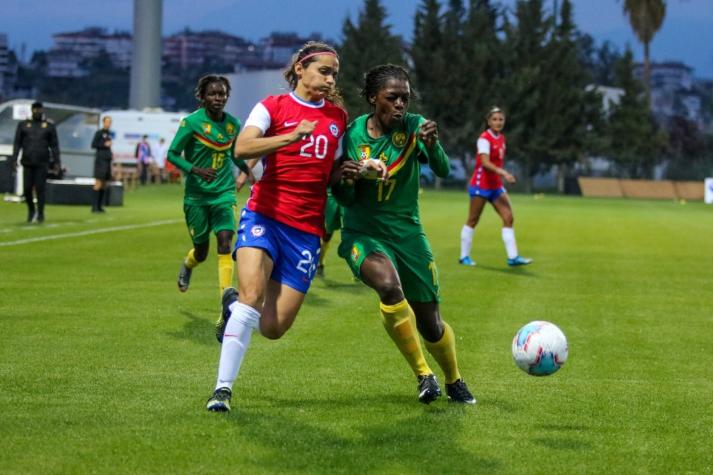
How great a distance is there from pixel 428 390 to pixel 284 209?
1.41m

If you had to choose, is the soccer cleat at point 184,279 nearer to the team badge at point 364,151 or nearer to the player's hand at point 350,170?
the team badge at point 364,151

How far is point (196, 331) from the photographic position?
11.2m

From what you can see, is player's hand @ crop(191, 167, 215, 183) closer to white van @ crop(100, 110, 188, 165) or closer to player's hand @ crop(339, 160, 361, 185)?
player's hand @ crop(339, 160, 361, 185)

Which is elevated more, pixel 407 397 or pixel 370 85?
pixel 370 85

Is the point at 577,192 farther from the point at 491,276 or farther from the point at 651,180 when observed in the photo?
the point at 491,276

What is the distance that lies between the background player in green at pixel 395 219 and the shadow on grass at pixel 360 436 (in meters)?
0.34

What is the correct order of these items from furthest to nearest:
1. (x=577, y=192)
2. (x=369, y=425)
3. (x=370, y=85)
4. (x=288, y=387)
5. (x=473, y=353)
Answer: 1. (x=577, y=192)
2. (x=473, y=353)
3. (x=288, y=387)
4. (x=370, y=85)
5. (x=369, y=425)

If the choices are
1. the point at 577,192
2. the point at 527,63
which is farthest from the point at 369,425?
the point at 527,63

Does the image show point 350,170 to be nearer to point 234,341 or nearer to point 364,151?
point 364,151

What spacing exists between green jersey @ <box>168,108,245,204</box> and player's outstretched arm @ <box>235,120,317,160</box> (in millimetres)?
5097

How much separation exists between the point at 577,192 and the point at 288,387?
218 feet

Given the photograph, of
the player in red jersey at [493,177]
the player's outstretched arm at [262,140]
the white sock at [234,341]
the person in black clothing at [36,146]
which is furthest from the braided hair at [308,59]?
the person in black clothing at [36,146]

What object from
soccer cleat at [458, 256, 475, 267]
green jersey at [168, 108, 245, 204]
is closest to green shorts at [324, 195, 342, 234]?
green jersey at [168, 108, 245, 204]

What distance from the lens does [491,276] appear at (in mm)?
17359
